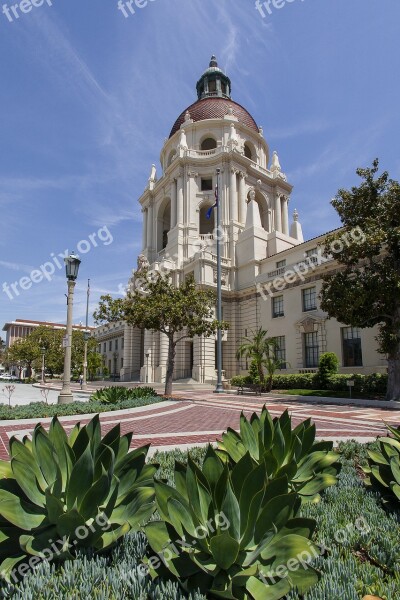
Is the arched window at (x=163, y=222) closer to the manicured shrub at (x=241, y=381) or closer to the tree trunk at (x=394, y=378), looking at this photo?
the manicured shrub at (x=241, y=381)

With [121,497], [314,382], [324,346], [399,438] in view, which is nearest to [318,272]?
[324,346]

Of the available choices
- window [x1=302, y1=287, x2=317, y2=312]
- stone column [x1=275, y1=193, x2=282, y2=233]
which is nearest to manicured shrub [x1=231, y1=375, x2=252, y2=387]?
window [x1=302, y1=287, x2=317, y2=312]

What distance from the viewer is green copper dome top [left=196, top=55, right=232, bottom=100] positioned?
5409cm

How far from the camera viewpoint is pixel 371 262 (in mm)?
19250

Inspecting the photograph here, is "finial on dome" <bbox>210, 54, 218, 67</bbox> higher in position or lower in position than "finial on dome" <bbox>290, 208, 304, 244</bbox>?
higher

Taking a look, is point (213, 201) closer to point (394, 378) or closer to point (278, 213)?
point (278, 213)

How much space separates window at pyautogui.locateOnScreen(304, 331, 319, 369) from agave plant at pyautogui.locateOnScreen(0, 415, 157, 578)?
28542 mm

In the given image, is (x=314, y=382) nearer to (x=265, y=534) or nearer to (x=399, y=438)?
(x=399, y=438)

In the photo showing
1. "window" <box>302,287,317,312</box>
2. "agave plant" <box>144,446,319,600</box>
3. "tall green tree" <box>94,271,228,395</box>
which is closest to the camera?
"agave plant" <box>144,446,319,600</box>

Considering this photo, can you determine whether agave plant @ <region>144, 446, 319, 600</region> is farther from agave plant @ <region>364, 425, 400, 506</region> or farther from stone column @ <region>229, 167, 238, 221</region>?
stone column @ <region>229, 167, 238, 221</region>

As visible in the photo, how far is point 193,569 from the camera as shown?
228cm

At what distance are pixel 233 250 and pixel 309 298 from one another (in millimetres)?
12048

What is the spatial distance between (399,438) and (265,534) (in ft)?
8.96

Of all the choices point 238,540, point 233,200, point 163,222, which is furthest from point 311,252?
point 238,540
